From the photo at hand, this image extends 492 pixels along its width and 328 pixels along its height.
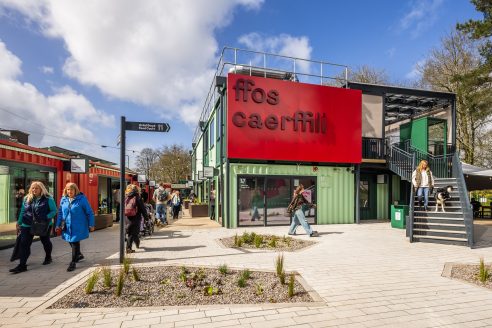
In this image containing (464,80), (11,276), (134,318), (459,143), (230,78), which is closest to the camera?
(134,318)

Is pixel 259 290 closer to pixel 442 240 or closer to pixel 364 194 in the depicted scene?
pixel 442 240

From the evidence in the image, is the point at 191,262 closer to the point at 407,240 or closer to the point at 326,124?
the point at 407,240

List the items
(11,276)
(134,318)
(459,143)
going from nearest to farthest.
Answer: (134,318) → (11,276) → (459,143)

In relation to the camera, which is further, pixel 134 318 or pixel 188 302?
pixel 188 302

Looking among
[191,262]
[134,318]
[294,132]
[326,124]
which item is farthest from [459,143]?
[134,318]

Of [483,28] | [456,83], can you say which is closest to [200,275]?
[483,28]

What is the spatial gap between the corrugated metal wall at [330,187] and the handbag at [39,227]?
25.9ft

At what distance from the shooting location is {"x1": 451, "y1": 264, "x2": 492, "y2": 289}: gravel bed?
523 centimetres

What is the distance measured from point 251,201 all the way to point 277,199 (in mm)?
1162

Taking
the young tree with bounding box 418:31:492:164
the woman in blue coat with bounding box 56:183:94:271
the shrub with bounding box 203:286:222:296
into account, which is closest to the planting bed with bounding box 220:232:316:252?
the shrub with bounding box 203:286:222:296

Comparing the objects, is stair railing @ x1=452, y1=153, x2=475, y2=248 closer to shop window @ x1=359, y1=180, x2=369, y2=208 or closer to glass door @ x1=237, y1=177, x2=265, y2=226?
shop window @ x1=359, y1=180, x2=369, y2=208

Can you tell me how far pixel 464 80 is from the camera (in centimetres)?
1545

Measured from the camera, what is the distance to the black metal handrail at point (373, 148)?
49.1ft

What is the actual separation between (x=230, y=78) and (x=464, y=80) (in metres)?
12.1
